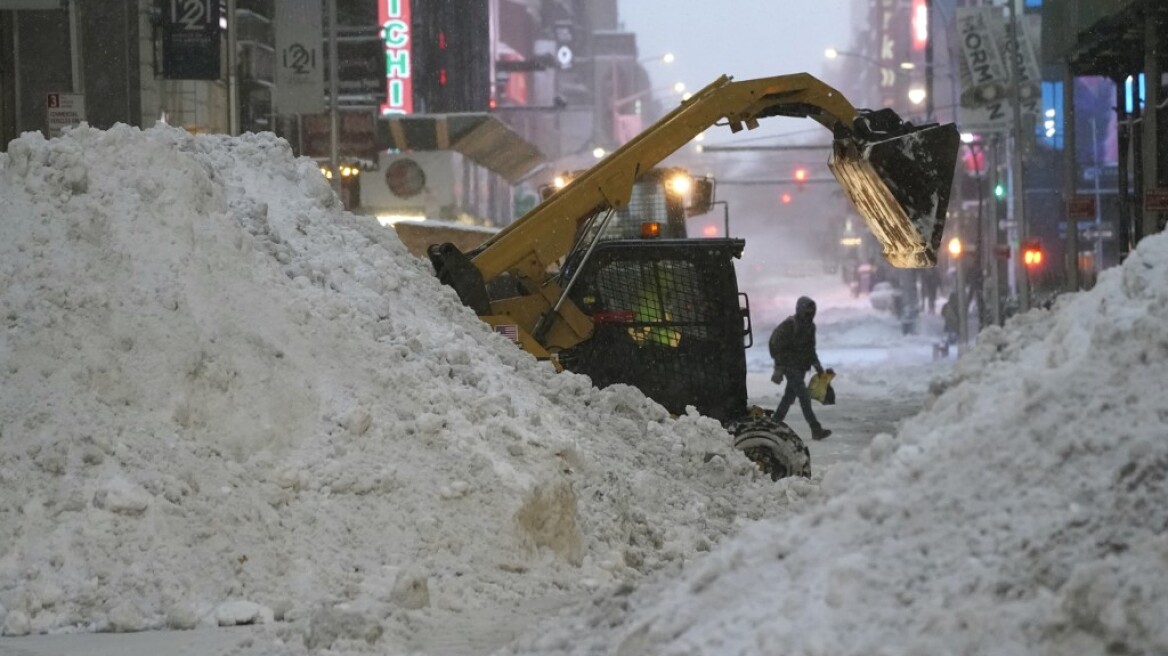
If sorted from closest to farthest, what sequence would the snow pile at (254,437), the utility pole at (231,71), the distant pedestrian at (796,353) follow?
the snow pile at (254,437)
the distant pedestrian at (796,353)
the utility pole at (231,71)

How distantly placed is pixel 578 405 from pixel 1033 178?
48.2 m

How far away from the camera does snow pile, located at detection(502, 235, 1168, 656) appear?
13.4 feet

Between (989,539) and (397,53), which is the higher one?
(397,53)

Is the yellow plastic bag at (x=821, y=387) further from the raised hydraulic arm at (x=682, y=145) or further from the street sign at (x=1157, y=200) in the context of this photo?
the street sign at (x=1157, y=200)

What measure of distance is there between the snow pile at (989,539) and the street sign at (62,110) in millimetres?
15157

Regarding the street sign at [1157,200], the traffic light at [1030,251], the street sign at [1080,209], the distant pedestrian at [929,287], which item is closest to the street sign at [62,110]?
the street sign at [1157,200]

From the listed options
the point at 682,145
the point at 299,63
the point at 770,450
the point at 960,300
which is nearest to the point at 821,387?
the point at 682,145

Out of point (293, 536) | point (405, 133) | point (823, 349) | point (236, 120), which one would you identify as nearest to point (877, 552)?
point (293, 536)

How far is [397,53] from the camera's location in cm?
4406

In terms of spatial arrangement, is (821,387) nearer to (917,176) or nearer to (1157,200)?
(917,176)

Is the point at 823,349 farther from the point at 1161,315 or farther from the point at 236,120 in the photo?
the point at 1161,315

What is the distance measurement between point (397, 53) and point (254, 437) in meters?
37.4

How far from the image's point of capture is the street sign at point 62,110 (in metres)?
18.9

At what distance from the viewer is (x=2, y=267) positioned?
8391 mm
